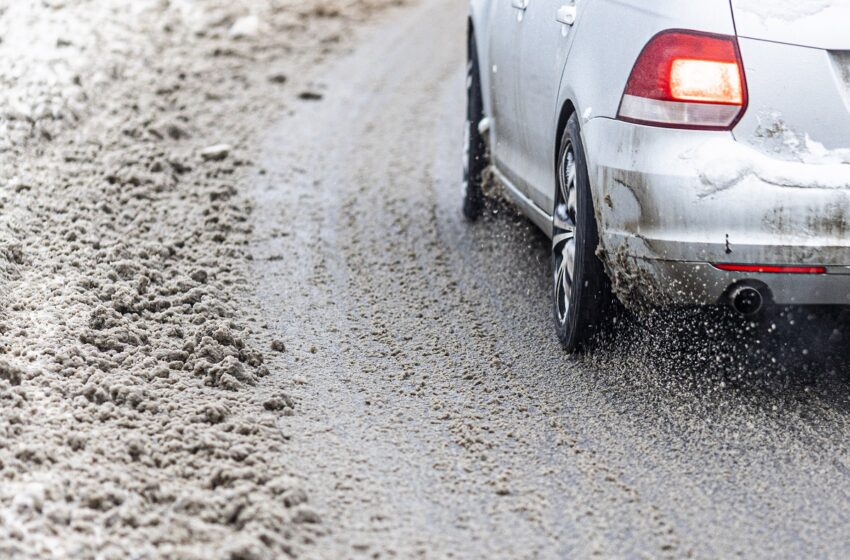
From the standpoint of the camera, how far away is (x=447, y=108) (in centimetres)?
1045

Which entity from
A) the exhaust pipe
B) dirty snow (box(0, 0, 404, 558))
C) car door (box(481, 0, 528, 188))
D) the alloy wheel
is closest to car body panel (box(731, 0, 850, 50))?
the exhaust pipe

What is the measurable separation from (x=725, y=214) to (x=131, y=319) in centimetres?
257

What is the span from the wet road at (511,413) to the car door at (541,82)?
0.64 meters

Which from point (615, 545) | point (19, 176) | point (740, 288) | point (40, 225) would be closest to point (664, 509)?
point (615, 545)

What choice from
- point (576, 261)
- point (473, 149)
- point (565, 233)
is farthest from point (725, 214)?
point (473, 149)

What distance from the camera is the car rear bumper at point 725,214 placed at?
384 cm

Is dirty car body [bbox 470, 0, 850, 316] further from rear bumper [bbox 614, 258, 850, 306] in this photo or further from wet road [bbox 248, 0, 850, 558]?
wet road [bbox 248, 0, 850, 558]

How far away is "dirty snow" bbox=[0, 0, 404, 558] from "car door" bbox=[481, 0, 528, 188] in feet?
4.87

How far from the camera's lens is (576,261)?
181 inches

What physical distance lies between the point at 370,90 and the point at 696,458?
7.47 metres

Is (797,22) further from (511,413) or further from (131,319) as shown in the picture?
(131,319)

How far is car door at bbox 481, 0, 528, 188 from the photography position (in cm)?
562

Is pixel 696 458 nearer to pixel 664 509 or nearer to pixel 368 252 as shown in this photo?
pixel 664 509

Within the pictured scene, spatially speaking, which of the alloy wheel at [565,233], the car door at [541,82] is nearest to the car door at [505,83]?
the car door at [541,82]
